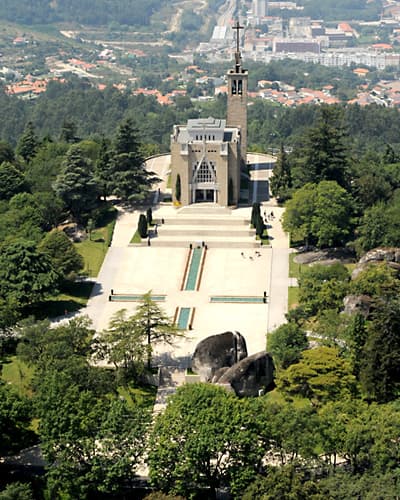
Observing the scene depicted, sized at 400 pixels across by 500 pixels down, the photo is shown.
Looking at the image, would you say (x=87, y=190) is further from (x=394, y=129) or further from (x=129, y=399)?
(x=394, y=129)

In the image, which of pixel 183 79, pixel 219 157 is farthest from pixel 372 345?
pixel 183 79

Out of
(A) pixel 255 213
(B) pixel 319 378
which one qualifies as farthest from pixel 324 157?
(B) pixel 319 378

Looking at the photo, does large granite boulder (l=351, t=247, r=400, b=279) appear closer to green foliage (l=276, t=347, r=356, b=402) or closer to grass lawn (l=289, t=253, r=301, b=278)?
grass lawn (l=289, t=253, r=301, b=278)

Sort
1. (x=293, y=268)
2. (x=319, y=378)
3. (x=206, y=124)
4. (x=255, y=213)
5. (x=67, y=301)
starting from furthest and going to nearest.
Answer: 1. (x=206, y=124)
2. (x=255, y=213)
3. (x=293, y=268)
4. (x=67, y=301)
5. (x=319, y=378)

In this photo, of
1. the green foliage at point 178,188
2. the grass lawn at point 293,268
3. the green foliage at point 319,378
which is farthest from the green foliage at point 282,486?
the green foliage at point 178,188

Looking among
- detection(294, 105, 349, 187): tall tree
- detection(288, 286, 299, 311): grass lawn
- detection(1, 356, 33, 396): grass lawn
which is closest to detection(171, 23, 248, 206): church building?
detection(294, 105, 349, 187): tall tree

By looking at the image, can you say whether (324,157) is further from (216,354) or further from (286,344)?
(216,354)
